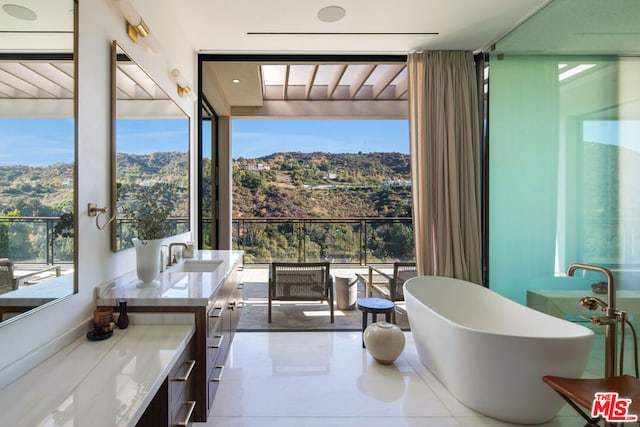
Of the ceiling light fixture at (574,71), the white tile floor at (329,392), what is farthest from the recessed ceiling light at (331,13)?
the white tile floor at (329,392)

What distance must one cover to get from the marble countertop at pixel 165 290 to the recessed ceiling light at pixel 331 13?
220 centimetres

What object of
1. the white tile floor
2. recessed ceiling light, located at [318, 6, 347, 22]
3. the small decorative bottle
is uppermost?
recessed ceiling light, located at [318, 6, 347, 22]

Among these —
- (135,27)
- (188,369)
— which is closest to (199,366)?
(188,369)

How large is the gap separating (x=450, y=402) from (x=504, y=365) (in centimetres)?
52

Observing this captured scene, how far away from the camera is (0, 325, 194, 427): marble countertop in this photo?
843mm

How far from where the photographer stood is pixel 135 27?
1821mm

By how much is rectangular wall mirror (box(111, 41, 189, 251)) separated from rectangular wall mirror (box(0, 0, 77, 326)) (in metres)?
0.38

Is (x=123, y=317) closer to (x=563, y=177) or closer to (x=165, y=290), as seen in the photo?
(x=165, y=290)

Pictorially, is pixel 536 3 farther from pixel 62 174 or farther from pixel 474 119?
pixel 62 174

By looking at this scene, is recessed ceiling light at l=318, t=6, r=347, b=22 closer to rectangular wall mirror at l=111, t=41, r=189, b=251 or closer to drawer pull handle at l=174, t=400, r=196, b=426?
rectangular wall mirror at l=111, t=41, r=189, b=251

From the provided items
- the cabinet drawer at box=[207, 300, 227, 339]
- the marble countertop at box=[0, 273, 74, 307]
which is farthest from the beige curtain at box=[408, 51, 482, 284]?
the marble countertop at box=[0, 273, 74, 307]

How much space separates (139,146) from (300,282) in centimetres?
220

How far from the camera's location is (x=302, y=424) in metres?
1.93

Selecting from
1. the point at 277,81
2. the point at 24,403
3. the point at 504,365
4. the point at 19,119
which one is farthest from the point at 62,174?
the point at 277,81
